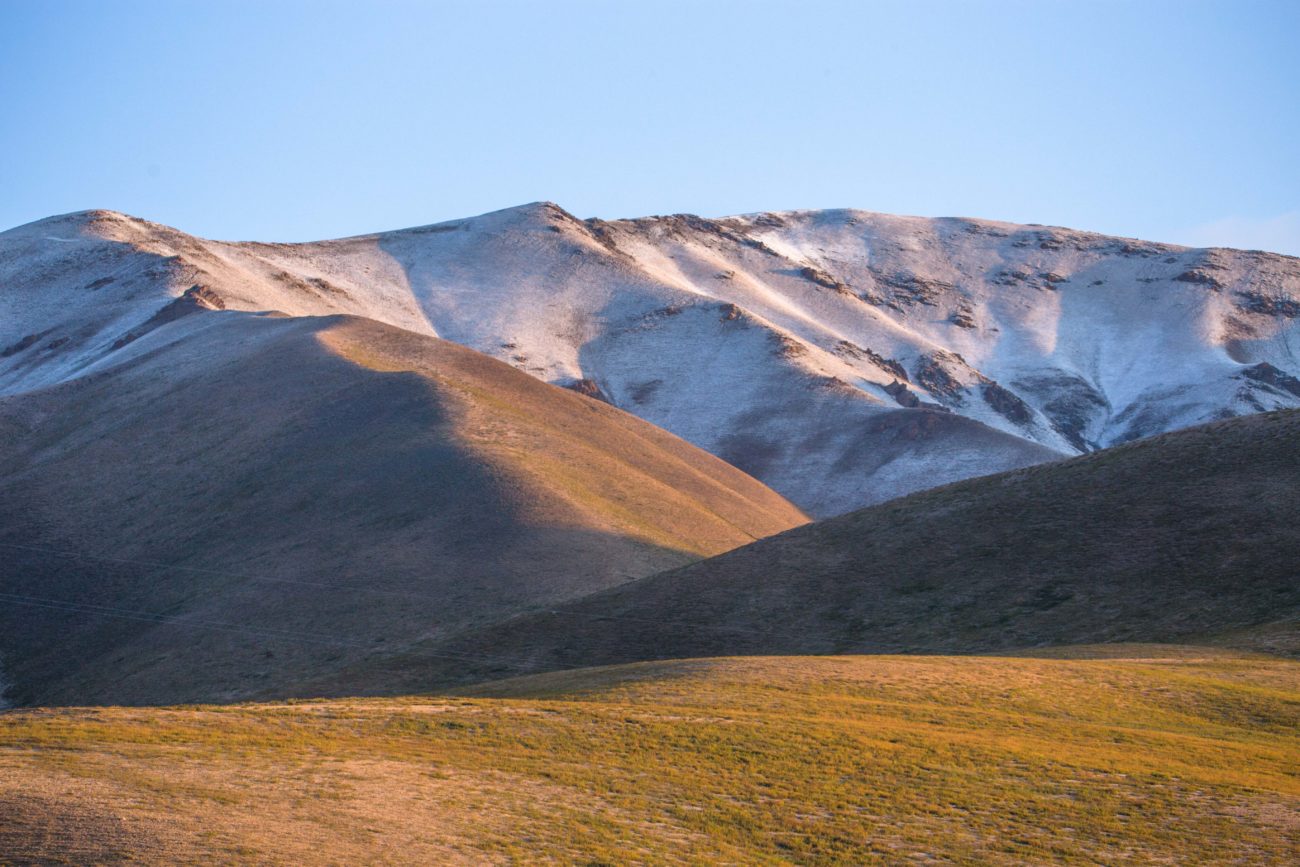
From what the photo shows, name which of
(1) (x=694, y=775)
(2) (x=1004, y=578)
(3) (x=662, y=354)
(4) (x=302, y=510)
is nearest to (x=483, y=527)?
(4) (x=302, y=510)

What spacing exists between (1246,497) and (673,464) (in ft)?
170

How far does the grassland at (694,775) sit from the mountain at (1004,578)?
13247mm

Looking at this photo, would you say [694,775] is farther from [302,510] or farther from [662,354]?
[662,354]

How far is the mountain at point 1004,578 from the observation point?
48875 millimetres

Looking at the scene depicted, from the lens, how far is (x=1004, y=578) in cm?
5403

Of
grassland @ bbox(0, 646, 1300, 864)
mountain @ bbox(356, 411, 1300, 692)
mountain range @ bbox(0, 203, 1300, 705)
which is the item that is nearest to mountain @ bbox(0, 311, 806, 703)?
mountain range @ bbox(0, 203, 1300, 705)

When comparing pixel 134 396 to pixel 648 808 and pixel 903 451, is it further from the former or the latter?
pixel 648 808

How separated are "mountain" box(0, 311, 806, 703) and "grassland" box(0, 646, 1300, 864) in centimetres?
2558

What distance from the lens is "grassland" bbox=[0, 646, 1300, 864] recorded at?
20266mm

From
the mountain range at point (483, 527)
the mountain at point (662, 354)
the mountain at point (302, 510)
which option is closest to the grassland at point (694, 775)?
the mountain range at point (483, 527)

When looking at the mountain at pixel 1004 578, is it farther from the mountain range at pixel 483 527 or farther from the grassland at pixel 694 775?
the grassland at pixel 694 775

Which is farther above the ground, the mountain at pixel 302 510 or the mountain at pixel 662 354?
the mountain at pixel 662 354

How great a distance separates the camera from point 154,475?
8381cm

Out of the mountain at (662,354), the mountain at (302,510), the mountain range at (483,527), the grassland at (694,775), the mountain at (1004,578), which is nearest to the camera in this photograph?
the grassland at (694,775)
